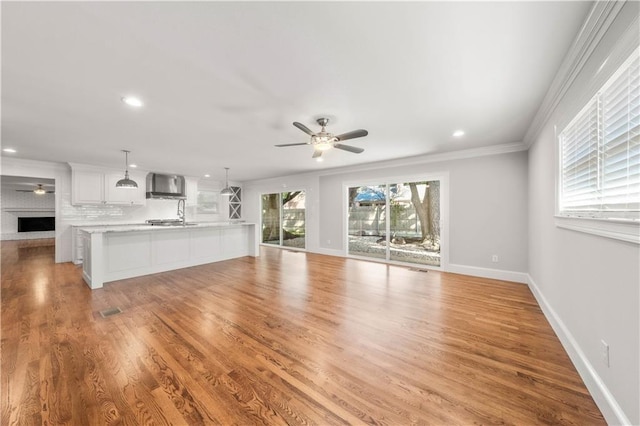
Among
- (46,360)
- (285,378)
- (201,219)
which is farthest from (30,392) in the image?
(201,219)

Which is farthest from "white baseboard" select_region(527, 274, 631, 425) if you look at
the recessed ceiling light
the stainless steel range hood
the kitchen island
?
the stainless steel range hood

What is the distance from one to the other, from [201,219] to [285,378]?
8.18m

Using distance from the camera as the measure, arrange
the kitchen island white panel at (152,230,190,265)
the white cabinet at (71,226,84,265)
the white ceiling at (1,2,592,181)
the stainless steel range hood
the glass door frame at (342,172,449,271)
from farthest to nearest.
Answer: the stainless steel range hood → the white cabinet at (71,226,84,265) → the glass door frame at (342,172,449,271) → the kitchen island white panel at (152,230,190,265) → the white ceiling at (1,2,592,181)

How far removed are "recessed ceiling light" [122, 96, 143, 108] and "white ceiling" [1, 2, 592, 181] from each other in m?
0.09

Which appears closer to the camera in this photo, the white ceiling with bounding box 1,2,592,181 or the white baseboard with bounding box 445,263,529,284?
the white ceiling with bounding box 1,2,592,181

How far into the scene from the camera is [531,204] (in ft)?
12.6

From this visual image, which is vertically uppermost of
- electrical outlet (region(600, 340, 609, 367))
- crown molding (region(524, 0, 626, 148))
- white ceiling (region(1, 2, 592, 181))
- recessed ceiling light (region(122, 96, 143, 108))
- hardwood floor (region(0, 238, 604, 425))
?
white ceiling (region(1, 2, 592, 181))

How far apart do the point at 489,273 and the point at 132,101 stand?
237 inches

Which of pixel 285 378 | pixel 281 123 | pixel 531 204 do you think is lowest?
pixel 285 378

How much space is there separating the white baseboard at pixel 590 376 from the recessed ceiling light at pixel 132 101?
442cm

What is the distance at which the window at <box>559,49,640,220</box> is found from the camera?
50.9 inches

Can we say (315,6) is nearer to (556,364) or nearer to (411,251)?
(556,364)

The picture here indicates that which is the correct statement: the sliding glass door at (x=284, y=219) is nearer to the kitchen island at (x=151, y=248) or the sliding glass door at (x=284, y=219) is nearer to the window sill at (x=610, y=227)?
the kitchen island at (x=151, y=248)

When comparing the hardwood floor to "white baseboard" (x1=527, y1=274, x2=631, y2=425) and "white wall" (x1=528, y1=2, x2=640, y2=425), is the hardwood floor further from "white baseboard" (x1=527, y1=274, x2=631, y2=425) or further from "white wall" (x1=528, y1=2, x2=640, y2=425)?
"white wall" (x1=528, y1=2, x2=640, y2=425)
